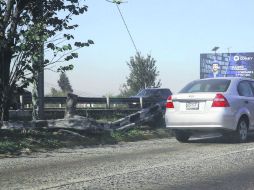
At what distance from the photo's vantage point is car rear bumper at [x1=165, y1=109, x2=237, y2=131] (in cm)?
1199

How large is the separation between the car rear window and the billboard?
173 ft

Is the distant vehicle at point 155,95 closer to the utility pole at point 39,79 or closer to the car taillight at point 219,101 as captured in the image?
the utility pole at point 39,79

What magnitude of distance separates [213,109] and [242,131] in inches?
46.3

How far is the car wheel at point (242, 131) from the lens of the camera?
12501 mm

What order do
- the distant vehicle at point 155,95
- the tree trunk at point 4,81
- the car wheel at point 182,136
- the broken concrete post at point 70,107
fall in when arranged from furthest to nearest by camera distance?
the distant vehicle at point 155,95 → the broken concrete post at point 70,107 → the tree trunk at point 4,81 → the car wheel at point 182,136

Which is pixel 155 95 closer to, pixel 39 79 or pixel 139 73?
pixel 39 79

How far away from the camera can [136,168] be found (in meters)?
8.39

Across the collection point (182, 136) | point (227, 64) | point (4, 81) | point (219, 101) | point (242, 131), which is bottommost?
point (182, 136)

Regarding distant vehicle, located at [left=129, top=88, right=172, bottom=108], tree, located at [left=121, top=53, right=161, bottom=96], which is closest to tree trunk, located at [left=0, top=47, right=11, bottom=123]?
distant vehicle, located at [left=129, top=88, right=172, bottom=108]

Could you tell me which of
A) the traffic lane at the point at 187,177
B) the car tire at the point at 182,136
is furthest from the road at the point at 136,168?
the car tire at the point at 182,136

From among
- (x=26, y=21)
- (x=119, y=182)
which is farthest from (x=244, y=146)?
(x=26, y=21)

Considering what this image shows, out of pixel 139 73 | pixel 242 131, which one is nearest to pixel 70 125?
pixel 242 131

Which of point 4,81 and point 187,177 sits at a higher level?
point 4,81

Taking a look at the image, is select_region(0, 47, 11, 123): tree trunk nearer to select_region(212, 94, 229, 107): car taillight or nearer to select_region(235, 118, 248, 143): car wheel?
select_region(212, 94, 229, 107): car taillight
